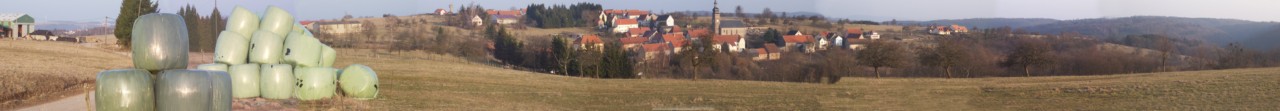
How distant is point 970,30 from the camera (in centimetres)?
4056

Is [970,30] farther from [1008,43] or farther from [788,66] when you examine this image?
[788,66]

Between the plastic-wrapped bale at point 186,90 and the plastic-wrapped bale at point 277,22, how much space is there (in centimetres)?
960

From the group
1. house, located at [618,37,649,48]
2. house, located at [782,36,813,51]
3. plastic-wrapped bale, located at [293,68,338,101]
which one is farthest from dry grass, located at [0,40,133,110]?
house, located at [782,36,813,51]

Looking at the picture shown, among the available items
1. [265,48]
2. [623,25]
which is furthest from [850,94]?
[623,25]

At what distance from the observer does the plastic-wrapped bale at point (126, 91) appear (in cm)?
789

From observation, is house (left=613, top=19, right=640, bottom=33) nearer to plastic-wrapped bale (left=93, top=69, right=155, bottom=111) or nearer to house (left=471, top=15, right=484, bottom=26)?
house (left=471, top=15, right=484, bottom=26)

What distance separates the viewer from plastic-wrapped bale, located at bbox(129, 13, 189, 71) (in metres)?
7.94

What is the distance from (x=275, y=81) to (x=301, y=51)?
2.21 feet

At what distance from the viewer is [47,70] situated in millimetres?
23000

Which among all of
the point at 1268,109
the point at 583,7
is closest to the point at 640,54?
the point at 1268,109

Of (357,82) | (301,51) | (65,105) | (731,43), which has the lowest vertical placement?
(65,105)

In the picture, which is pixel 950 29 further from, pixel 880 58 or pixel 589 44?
pixel 880 58

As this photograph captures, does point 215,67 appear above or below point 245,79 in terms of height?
above

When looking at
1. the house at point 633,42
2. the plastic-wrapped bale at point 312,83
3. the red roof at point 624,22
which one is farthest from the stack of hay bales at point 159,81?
the red roof at point 624,22
